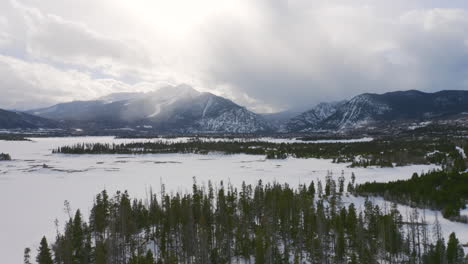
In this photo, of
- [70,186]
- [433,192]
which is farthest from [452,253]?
[70,186]

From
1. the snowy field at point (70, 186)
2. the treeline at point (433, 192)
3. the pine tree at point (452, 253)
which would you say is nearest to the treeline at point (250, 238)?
the pine tree at point (452, 253)

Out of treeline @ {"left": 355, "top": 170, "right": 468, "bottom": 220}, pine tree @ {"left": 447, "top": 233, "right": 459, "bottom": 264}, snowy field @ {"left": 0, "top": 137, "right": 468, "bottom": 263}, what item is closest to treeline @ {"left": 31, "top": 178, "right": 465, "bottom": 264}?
pine tree @ {"left": 447, "top": 233, "right": 459, "bottom": 264}

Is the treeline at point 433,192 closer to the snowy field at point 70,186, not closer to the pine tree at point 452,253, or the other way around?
the snowy field at point 70,186

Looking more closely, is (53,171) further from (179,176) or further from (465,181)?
(465,181)

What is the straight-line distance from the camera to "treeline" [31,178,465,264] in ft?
127

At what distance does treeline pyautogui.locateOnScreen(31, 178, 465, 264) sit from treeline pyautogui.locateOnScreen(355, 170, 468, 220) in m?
9.38

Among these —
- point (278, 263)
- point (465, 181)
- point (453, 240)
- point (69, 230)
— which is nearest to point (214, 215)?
point (278, 263)

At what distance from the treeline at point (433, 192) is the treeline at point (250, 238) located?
9384mm

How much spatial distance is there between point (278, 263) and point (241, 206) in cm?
2501

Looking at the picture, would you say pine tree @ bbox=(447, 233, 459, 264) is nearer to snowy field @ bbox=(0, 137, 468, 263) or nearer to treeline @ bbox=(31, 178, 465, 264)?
treeline @ bbox=(31, 178, 465, 264)

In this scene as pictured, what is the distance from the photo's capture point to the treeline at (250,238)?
127 ft

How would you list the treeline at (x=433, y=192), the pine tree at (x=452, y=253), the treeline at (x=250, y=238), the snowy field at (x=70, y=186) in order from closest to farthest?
the pine tree at (x=452, y=253)
the treeline at (x=250, y=238)
the snowy field at (x=70, y=186)
the treeline at (x=433, y=192)

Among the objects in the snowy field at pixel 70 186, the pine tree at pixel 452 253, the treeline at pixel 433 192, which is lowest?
the snowy field at pixel 70 186

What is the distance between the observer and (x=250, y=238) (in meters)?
49.1
